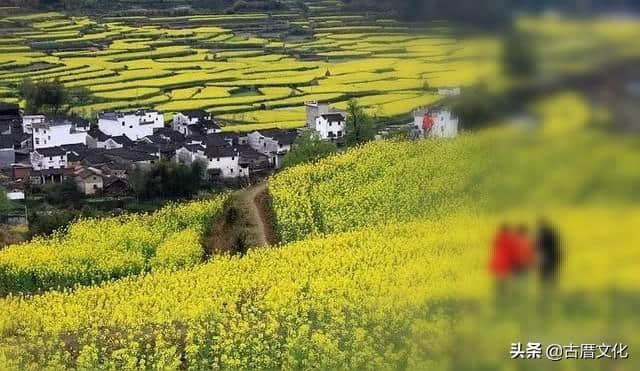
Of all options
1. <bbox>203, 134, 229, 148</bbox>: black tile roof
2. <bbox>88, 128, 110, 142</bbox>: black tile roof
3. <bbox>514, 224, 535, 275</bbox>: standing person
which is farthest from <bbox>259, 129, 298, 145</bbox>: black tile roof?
<bbox>514, 224, 535, 275</bbox>: standing person

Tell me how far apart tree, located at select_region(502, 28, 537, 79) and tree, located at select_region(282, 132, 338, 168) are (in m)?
6.61

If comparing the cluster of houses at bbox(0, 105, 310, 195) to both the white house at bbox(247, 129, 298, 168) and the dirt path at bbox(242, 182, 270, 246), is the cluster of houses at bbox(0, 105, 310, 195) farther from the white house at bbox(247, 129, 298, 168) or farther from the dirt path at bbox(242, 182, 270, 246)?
the dirt path at bbox(242, 182, 270, 246)

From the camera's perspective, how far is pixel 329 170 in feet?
24.6

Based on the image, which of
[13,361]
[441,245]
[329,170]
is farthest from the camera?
[329,170]

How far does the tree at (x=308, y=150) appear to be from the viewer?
9152 millimetres

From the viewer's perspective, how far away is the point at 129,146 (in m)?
10.8

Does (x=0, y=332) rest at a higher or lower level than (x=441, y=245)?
lower

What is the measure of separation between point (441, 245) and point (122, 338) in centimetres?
218

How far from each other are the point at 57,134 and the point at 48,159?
906 mm

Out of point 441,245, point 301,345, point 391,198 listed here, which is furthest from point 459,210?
point 391,198

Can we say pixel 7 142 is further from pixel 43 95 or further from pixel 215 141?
pixel 215 141

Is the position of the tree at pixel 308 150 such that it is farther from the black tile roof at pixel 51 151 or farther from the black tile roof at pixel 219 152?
the black tile roof at pixel 51 151

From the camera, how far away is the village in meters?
9.73

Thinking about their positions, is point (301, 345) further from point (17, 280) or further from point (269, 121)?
point (269, 121)
